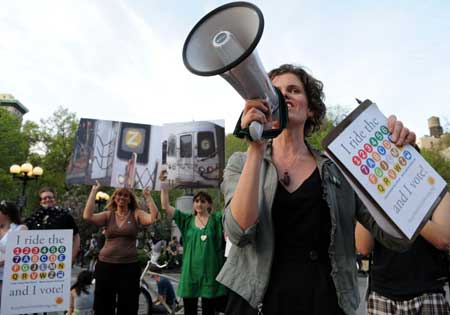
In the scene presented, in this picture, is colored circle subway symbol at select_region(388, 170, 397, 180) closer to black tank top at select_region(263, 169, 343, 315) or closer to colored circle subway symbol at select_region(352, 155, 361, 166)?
colored circle subway symbol at select_region(352, 155, 361, 166)

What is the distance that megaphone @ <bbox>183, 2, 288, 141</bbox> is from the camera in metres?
1.27

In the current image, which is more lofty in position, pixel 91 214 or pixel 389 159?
pixel 389 159

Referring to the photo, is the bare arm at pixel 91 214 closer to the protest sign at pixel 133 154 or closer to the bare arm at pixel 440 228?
the protest sign at pixel 133 154

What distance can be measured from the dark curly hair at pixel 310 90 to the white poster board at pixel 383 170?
0.48 metres

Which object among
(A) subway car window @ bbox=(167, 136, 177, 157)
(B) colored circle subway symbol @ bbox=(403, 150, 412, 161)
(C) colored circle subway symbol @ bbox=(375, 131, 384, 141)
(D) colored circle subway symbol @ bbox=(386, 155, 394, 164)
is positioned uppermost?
(A) subway car window @ bbox=(167, 136, 177, 157)

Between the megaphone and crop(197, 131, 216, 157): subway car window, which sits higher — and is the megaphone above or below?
below

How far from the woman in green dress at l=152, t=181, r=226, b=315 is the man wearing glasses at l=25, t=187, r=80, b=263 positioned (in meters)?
1.32

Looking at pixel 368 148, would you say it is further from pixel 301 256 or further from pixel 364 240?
pixel 364 240

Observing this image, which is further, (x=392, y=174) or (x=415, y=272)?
(x=415, y=272)

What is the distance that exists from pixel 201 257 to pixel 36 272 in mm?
1933

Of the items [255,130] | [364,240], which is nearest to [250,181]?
[255,130]

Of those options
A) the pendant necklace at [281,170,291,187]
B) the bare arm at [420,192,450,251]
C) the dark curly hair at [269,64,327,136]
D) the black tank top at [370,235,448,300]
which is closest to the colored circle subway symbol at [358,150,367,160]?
the pendant necklace at [281,170,291,187]

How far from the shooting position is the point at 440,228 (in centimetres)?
209

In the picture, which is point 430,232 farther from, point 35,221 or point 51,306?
point 35,221
